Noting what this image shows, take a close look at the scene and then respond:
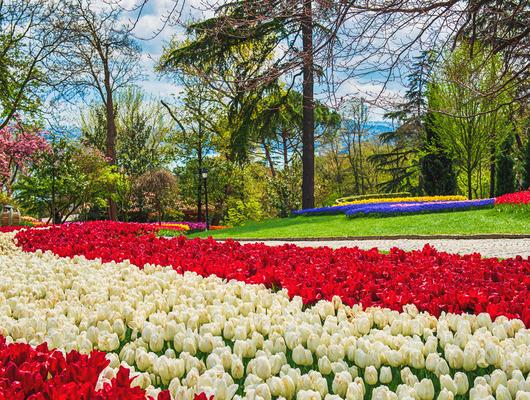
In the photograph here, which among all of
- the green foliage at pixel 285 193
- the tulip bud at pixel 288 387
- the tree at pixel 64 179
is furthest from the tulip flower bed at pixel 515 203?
the tree at pixel 64 179

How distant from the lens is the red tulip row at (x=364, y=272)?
3.65 meters

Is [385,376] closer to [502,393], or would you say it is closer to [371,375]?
[371,375]

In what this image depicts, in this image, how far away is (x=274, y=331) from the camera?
9.63ft

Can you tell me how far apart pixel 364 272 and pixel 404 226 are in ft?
30.6

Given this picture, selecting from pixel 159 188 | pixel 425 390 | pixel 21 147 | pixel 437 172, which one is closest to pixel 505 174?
pixel 437 172

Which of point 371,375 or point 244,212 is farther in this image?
point 244,212

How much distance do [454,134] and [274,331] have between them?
2279cm

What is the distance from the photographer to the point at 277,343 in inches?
107

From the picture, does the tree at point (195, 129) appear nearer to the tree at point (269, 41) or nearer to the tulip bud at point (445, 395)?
the tree at point (269, 41)

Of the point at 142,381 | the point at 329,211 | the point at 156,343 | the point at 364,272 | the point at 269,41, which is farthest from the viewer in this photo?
the point at 329,211

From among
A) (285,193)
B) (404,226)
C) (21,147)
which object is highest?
(21,147)

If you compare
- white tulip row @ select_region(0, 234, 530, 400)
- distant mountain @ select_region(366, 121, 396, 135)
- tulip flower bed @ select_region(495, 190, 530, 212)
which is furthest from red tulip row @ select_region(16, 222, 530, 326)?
tulip flower bed @ select_region(495, 190, 530, 212)

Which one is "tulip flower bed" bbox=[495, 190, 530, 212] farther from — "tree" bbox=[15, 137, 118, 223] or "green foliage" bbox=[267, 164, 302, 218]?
"tree" bbox=[15, 137, 118, 223]

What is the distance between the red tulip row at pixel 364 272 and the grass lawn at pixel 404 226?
21.3ft
